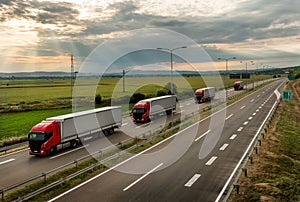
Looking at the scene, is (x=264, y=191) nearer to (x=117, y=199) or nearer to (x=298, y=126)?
(x=117, y=199)

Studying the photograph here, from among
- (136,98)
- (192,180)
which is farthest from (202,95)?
(192,180)

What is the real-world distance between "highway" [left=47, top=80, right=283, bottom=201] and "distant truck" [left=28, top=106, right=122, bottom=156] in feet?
25.1

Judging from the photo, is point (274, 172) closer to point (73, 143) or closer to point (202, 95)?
point (73, 143)

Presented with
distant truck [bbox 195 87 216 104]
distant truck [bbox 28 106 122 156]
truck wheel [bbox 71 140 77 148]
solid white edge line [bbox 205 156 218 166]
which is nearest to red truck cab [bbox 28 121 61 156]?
distant truck [bbox 28 106 122 156]

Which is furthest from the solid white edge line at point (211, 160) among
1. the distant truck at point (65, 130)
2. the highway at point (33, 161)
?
the distant truck at point (65, 130)

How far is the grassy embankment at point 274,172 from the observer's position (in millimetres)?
15945

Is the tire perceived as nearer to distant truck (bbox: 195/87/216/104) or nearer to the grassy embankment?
the grassy embankment

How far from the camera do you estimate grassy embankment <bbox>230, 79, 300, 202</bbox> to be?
15.9 m

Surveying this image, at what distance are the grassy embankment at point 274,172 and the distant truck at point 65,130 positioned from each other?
16.7 meters

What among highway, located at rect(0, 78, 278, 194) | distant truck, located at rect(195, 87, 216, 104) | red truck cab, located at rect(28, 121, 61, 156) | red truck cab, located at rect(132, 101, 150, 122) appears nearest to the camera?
highway, located at rect(0, 78, 278, 194)

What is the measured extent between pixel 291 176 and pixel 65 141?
64.6 ft

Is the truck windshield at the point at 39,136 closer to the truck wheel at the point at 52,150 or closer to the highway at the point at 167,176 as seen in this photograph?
the truck wheel at the point at 52,150

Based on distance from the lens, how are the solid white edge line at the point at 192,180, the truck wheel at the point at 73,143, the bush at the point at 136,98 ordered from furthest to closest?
1. the bush at the point at 136,98
2. the truck wheel at the point at 73,143
3. the solid white edge line at the point at 192,180

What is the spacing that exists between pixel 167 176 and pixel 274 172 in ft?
25.5
